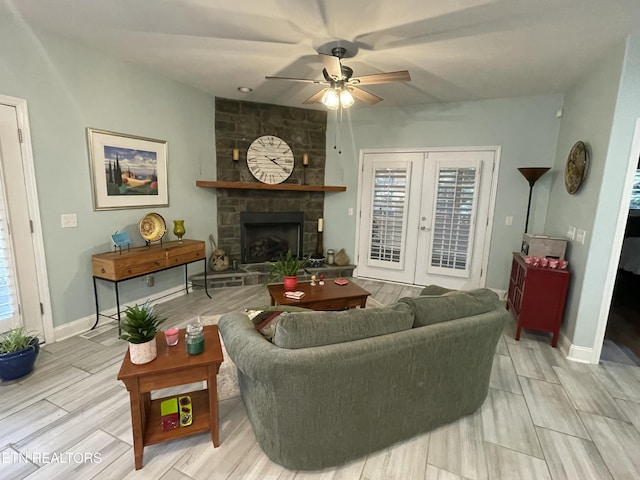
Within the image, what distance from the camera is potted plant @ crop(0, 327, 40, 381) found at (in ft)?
7.17

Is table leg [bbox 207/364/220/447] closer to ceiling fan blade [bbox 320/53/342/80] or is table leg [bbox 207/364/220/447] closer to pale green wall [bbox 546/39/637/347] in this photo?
ceiling fan blade [bbox 320/53/342/80]

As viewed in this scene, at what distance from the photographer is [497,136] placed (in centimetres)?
410

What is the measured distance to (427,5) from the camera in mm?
2059

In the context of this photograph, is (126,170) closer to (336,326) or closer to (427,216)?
(336,326)

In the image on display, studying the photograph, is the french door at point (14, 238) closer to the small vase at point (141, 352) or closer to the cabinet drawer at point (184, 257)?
the cabinet drawer at point (184, 257)

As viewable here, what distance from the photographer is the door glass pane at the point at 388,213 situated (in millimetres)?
4691

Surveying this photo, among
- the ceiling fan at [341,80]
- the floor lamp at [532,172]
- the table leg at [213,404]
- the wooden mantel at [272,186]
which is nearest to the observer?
the table leg at [213,404]

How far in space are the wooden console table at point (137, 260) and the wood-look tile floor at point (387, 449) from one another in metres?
0.71

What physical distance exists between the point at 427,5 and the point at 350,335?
7.09ft

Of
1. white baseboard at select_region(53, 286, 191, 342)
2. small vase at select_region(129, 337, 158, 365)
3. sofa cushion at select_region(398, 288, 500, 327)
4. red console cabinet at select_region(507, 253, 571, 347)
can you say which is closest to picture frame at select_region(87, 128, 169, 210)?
white baseboard at select_region(53, 286, 191, 342)

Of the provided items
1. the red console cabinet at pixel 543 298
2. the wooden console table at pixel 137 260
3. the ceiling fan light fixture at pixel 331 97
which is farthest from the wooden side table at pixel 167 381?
the red console cabinet at pixel 543 298

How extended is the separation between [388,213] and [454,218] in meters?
0.94

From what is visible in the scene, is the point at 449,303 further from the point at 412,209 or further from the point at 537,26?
the point at 412,209

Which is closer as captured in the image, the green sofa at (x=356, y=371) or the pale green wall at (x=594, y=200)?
the green sofa at (x=356, y=371)
